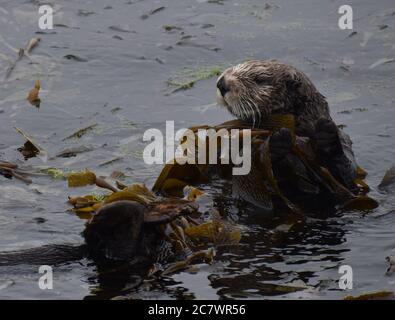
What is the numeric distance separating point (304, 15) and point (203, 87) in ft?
7.05

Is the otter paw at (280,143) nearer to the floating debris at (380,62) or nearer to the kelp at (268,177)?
the kelp at (268,177)

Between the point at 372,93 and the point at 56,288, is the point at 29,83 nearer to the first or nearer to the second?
the point at 372,93

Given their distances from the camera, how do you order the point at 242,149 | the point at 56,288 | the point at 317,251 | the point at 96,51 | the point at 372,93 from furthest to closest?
the point at 96,51, the point at 372,93, the point at 242,149, the point at 317,251, the point at 56,288

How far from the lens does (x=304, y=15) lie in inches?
403

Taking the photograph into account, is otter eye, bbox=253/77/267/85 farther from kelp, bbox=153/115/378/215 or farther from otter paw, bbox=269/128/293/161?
otter paw, bbox=269/128/293/161

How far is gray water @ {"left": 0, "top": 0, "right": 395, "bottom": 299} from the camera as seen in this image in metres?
5.18

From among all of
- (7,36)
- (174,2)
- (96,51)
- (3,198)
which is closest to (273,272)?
(3,198)

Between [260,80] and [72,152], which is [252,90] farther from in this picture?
[72,152]

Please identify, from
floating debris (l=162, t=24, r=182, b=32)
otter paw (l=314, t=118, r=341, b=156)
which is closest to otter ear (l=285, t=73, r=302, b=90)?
otter paw (l=314, t=118, r=341, b=156)

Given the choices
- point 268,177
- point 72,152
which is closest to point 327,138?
point 268,177

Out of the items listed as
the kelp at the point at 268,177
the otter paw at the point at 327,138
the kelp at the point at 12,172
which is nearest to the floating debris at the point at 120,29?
the kelp at the point at 12,172

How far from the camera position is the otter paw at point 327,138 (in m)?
5.89

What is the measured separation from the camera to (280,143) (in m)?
5.88

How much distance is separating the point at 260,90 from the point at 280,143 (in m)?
0.67
